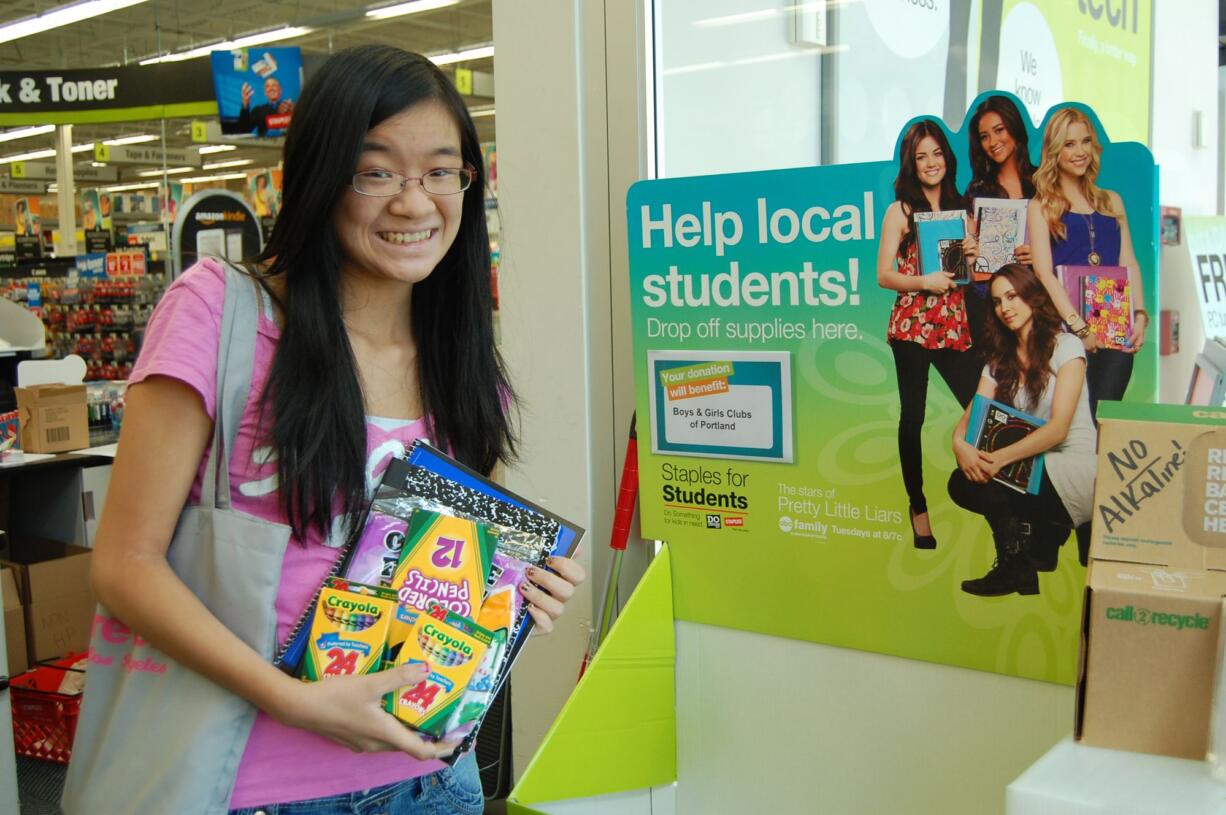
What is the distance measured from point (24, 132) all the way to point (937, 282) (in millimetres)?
18040

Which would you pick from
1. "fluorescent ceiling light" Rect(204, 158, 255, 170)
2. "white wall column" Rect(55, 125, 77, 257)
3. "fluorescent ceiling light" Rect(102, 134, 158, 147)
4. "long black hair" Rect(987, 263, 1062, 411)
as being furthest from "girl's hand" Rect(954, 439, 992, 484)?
"fluorescent ceiling light" Rect(204, 158, 255, 170)

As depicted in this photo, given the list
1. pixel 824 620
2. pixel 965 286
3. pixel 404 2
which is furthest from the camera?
pixel 404 2

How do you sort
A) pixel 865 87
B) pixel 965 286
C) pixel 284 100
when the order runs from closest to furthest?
pixel 965 286 < pixel 865 87 < pixel 284 100

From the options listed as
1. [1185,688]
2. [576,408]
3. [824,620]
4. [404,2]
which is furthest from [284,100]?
[1185,688]

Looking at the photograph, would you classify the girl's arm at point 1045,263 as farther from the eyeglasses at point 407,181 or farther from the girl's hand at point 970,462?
the eyeglasses at point 407,181

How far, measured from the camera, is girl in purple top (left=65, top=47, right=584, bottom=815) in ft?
4.05

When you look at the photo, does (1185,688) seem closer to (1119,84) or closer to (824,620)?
(824,620)

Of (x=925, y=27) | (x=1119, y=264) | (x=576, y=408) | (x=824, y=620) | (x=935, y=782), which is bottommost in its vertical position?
(x=935, y=782)

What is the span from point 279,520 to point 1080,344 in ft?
4.12

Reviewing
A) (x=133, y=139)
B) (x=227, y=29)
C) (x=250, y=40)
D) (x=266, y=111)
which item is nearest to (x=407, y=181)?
(x=266, y=111)

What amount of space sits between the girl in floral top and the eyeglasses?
2.81ft

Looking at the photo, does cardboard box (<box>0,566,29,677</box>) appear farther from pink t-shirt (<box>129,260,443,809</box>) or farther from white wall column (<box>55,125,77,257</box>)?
white wall column (<box>55,125,77,257</box>)

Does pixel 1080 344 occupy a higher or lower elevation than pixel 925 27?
lower

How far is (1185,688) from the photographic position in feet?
4.50
